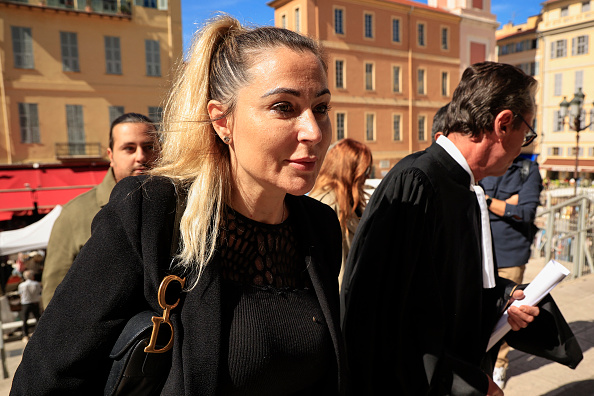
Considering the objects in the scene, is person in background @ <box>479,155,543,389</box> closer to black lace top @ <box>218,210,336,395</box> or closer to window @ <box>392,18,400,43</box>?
black lace top @ <box>218,210,336,395</box>

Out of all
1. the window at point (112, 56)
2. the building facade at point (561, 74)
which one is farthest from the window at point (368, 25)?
the building facade at point (561, 74)

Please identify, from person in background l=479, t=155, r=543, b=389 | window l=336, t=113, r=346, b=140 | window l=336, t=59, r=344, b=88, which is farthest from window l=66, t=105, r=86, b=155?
person in background l=479, t=155, r=543, b=389

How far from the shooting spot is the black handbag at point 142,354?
1.10 meters

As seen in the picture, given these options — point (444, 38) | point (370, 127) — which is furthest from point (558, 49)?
point (370, 127)

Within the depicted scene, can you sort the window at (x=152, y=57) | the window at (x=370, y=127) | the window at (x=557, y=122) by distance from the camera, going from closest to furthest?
the window at (x=152, y=57)
the window at (x=370, y=127)
the window at (x=557, y=122)

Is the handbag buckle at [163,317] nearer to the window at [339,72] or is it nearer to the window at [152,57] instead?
the window at [152,57]

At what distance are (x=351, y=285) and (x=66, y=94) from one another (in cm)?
2155

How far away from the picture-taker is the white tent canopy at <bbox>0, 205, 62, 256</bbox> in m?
8.02

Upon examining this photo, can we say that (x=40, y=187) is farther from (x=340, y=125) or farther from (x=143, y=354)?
(x=340, y=125)

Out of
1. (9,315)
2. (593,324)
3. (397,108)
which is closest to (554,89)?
(397,108)

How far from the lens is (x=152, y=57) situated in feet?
70.2

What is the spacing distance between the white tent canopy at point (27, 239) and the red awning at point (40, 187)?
6578 mm

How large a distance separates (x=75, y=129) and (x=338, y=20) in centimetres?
1665

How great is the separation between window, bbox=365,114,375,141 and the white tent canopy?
2287cm
